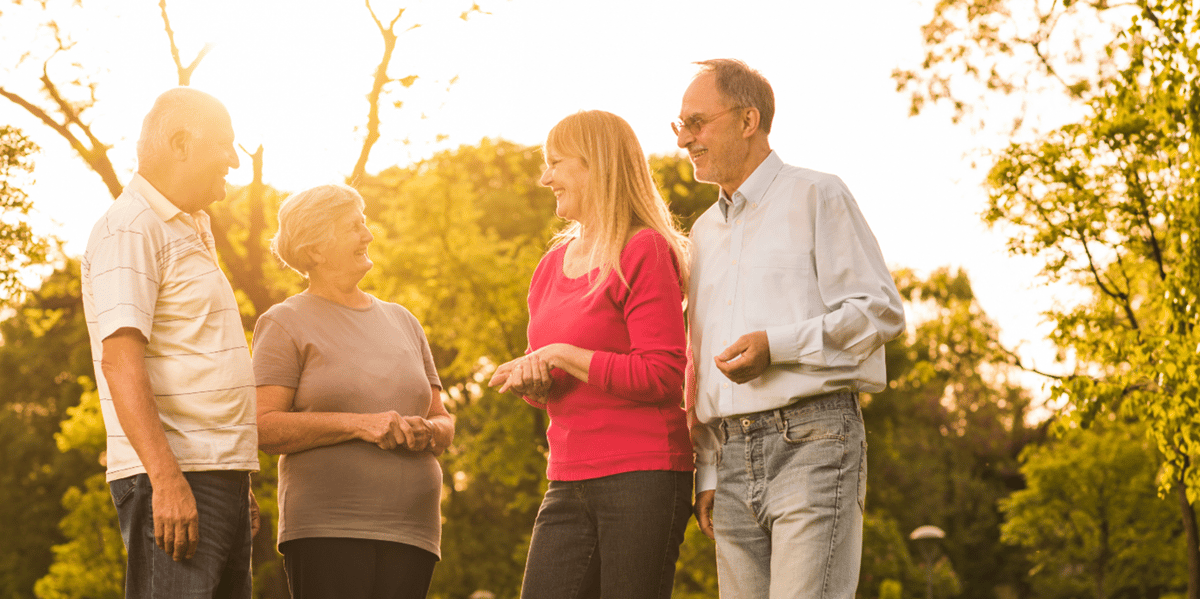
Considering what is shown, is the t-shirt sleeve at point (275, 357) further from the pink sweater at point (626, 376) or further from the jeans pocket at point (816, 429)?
Answer: the jeans pocket at point (816, 429)

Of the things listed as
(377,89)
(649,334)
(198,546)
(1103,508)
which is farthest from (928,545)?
(198,546)

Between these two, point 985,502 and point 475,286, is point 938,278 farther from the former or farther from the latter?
point 985,502

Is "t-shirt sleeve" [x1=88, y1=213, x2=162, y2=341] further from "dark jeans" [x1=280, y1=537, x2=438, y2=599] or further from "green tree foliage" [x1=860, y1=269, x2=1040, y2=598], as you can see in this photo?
"green tree foliage" [x1=860, y1=269, x2=1040, y2=598]

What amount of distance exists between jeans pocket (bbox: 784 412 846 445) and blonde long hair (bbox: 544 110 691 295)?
0.55 metres

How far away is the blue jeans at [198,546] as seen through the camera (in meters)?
2.44

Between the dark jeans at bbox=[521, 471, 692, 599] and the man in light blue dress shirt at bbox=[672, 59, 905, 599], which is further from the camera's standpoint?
the dark jeans at bbox=[521, 471, 692, 599]

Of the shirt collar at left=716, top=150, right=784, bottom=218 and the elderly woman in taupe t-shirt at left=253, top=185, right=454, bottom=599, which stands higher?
the shirt collar at left=716, top=150, right=784, bottom=218

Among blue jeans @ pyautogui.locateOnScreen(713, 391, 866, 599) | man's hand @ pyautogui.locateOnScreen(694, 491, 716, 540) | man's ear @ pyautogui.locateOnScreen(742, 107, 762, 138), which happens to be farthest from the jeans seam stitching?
man's ear @ pyautogui.locateOnScreen(742, 107, 762, 138)

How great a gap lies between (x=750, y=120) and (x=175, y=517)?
76.0 inches

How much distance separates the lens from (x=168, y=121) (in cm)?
266

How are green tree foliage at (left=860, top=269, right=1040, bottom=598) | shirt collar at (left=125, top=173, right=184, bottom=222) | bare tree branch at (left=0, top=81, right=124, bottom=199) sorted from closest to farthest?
shirt collar at (left=125, top=173, right=184, bottom=222)
bare tree branch at (left=0, top=81, right=124, bottom=199)
green tree foliage at (left=860, top=269, right=1040, bottom=598)

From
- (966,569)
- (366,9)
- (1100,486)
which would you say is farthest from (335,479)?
(966,569)

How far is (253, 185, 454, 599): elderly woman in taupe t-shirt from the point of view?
3082 mm

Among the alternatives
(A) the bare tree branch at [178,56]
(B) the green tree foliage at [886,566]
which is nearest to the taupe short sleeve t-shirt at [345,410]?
(A) the bare tree branch at [178,56]
